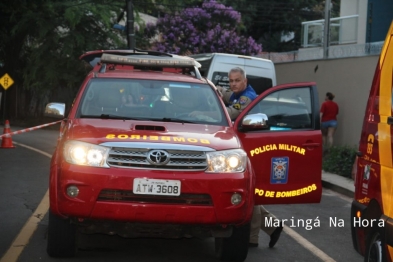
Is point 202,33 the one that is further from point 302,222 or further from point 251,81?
point 302,222

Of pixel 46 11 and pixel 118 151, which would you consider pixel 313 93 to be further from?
pixel 46 11

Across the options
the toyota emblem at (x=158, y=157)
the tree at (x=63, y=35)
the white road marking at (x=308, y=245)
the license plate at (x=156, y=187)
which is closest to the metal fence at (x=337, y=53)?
the tree at (x=63, y=35)

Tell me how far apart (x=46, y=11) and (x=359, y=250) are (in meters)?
27.1

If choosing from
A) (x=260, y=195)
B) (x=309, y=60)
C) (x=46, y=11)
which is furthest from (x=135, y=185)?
(x=46, y=11)

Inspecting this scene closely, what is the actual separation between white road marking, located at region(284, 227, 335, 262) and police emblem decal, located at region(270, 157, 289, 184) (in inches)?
31.2

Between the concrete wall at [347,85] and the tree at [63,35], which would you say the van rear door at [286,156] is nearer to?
the concrete wall at [347,85]

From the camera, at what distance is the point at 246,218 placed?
6.85 m

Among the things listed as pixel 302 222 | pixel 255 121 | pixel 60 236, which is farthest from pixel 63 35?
pixel 60 236

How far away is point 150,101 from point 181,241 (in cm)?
154

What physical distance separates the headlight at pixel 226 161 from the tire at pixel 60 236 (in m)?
1.32

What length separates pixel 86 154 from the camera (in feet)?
22.0

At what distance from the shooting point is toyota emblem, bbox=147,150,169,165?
6637 millimetres

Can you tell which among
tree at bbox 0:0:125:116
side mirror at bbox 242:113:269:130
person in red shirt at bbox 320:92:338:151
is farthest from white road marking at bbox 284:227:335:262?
tree at bbox 0:0:125:116

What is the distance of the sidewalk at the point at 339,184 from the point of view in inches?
546
